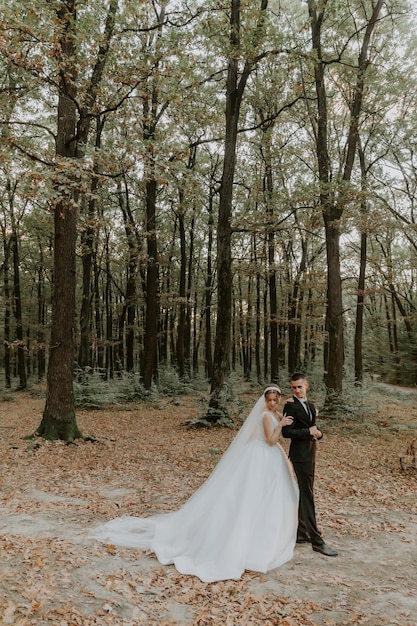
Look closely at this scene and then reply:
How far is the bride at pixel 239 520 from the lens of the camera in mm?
4859

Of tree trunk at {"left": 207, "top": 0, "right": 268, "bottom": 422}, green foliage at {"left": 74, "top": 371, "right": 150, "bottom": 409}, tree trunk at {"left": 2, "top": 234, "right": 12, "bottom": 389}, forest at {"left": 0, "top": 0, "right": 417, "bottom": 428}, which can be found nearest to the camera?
forest at {"left": 0, "top": 0, "right": 417, "bottom": 428}

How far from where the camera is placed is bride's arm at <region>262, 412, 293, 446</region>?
538 centimetres

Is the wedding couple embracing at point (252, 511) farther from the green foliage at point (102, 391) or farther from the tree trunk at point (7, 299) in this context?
the tree trunk at point (7, 299)

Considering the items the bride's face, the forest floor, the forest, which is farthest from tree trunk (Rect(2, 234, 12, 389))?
the bride's face

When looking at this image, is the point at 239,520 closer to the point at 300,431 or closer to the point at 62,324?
the point at 300,431

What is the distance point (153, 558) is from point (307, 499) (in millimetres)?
1959

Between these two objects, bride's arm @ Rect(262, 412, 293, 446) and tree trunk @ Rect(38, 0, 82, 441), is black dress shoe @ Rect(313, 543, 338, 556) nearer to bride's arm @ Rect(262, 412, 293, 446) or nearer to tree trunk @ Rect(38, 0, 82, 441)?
bride's arm @ Rect(262, 412, 293, 446)

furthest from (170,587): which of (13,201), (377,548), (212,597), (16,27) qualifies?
(13,201)

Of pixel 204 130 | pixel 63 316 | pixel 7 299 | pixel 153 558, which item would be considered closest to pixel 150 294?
pixel 204 130

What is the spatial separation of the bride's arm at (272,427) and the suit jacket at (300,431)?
8 cm

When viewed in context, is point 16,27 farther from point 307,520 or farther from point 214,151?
point 214,151

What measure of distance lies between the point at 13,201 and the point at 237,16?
50.9 ft

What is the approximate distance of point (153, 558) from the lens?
16.6 feet

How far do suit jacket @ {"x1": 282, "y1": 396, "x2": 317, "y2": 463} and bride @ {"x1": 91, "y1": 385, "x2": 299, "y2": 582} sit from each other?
0.12 meters
